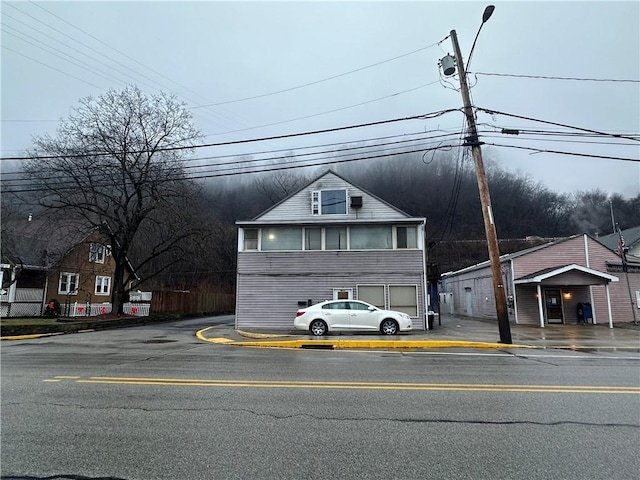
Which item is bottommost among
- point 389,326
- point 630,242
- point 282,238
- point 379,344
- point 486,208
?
point 379,344

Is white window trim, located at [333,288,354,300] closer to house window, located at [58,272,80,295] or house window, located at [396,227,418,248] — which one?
house window, located at [396,227,418,248]

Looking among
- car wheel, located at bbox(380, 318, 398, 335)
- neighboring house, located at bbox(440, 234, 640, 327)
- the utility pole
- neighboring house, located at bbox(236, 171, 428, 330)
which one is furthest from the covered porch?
car wheel, located at bbox(380, 318, 398, 335)

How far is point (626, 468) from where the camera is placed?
363cm

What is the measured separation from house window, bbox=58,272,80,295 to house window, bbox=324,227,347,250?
22740 millimetres

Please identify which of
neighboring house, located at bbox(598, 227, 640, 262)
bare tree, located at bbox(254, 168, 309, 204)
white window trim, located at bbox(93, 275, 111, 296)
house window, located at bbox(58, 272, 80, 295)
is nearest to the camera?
house window, located at bbox(58, 272, 80, 295)

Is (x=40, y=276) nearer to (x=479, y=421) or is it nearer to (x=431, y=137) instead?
(x=431, y=137)

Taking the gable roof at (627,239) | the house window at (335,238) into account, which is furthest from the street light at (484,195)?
the gable roof at (627,239)

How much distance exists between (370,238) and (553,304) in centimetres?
1260

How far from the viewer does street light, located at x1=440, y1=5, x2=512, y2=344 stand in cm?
1366

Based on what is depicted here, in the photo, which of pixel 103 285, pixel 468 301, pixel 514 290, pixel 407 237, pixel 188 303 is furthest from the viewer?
pixel 188 303

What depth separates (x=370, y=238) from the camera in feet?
67.6

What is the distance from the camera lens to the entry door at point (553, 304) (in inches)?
933

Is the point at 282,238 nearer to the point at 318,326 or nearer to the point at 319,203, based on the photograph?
the point at 319,203

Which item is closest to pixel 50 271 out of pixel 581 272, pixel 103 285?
pixel 103 285
